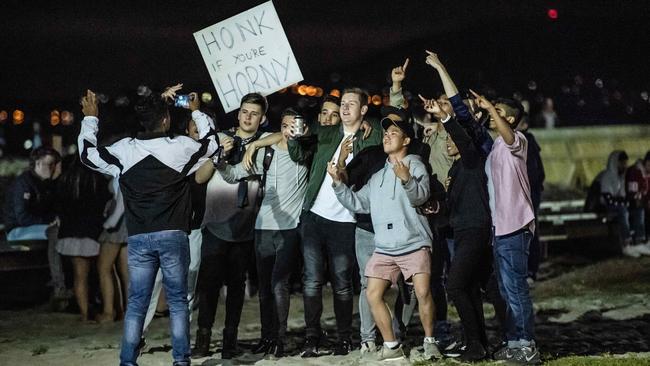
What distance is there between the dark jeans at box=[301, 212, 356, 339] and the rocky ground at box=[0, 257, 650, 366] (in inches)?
15.2

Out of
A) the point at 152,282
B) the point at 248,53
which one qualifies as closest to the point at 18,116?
the point at 248,53

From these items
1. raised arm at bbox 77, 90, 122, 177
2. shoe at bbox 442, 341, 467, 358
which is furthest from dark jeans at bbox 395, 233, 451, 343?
raised arm at bbox 77, 90, 122, 177

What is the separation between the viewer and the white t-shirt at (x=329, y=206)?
857 centimetres

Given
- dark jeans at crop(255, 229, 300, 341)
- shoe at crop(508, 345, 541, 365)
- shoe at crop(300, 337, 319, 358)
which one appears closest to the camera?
shoe at crop(508, 345, 541, 365)

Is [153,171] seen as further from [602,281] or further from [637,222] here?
[637,222]

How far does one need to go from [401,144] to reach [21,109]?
40956 millimetres

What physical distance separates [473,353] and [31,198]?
6779mm

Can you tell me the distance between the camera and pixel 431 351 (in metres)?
8.17

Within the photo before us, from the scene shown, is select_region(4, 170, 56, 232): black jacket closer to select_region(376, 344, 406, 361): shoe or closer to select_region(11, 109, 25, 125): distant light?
select_region(376, 344, 406, 361): shoe

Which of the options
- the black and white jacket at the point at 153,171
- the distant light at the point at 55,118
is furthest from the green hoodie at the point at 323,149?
the distant light at the point at 55,118

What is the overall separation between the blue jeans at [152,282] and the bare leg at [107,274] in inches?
155

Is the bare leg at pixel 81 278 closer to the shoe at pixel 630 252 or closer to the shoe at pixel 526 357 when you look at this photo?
the shoe at pixel 526 357

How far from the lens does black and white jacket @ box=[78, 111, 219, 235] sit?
7.34 m

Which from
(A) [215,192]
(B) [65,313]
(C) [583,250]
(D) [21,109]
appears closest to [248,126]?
(A) [215,192]
